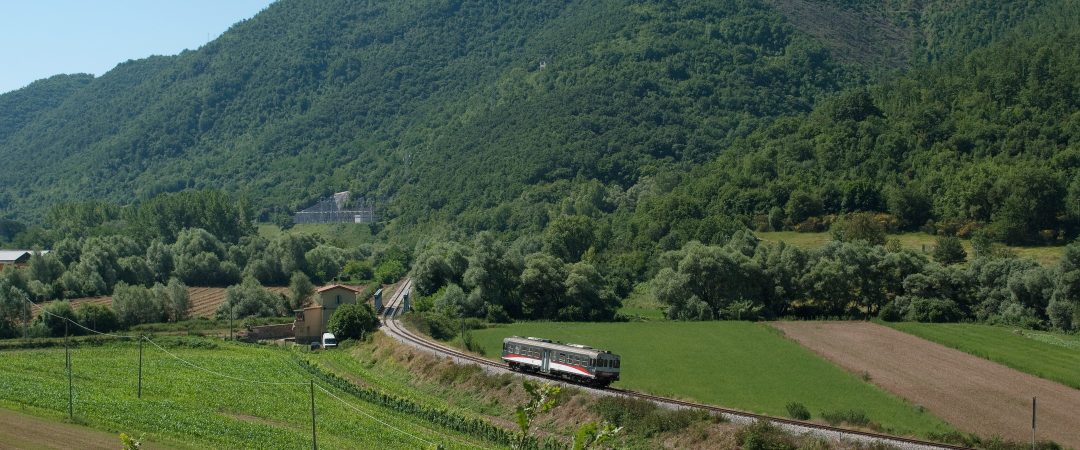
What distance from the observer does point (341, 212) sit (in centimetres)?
19275

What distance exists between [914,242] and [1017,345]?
3799cm

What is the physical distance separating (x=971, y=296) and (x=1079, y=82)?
57476 millimetres

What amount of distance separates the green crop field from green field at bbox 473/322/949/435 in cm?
1196

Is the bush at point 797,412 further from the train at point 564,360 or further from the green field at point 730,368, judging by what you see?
the train at point 564,360

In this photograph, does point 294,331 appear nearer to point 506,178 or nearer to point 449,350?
point 449,350

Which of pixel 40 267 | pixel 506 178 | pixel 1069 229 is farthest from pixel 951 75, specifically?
pixel 40 267

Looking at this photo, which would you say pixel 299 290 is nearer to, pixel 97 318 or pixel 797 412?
pixel 97 318

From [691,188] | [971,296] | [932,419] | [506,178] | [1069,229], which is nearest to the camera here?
[932,419]

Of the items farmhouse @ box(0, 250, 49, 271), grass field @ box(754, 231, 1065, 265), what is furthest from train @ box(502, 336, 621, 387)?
farmhouse @ box(0, 250, 49, 271)

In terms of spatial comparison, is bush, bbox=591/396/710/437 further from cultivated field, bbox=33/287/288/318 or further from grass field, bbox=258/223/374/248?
grass field, bbox=258/223/374/248

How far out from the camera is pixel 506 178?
174 m

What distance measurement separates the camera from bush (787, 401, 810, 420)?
4538cm

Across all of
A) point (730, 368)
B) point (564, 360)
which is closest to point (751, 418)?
point (564, 360)

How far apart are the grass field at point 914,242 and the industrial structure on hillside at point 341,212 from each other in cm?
8618
